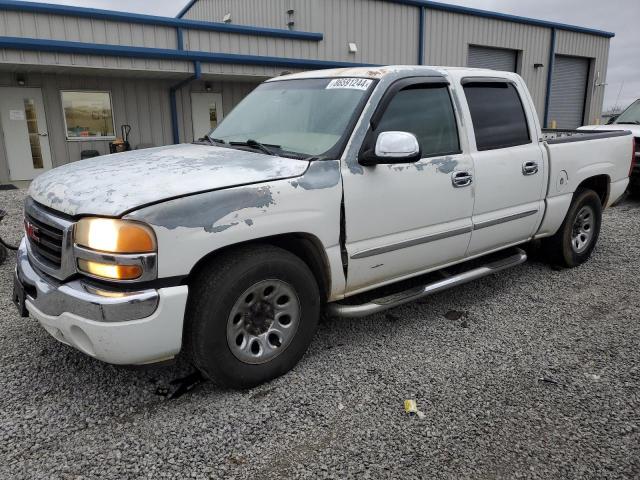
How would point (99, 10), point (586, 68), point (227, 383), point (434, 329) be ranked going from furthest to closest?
1. point (586, 68)
2. point (99, 10)
3. point (434, 329)
4. point (227, 383)

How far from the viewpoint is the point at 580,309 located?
427 cm

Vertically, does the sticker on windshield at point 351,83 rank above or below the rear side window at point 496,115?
above

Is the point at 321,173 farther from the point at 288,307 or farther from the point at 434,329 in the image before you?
the point at 434,329

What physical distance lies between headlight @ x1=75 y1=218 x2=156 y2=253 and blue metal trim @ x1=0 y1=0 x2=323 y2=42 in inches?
437

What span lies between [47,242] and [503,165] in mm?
3320

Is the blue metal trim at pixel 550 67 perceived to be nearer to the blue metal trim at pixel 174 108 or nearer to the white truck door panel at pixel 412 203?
the blue metal trim at pixel 174 108

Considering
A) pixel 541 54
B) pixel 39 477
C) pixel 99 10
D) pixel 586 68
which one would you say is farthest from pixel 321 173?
pixel 586 68

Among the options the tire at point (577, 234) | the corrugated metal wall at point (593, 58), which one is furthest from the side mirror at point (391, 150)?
the corrugated metal wall at point (593, 58)

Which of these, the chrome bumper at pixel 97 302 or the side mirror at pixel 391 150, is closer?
the chrome bumper at pixel 97 302

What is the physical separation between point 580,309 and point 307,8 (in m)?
14.2

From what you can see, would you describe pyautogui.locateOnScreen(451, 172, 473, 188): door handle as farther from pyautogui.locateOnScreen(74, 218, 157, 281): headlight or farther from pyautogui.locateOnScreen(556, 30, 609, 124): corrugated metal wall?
pyautogui.locateOnScreen(556, 30, 609, 124): corrugated metal wall

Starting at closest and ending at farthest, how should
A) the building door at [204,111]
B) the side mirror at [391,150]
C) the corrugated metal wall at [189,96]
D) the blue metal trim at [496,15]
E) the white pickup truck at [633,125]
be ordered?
the side mirror at [391,150], the white pickup truck at [633,125], the corrugated metal wall at [189,96], the building door at [204,111], the blue metal trim at [496,15]

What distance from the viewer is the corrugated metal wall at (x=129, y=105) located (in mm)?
12914

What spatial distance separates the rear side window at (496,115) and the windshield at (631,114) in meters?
7.01
